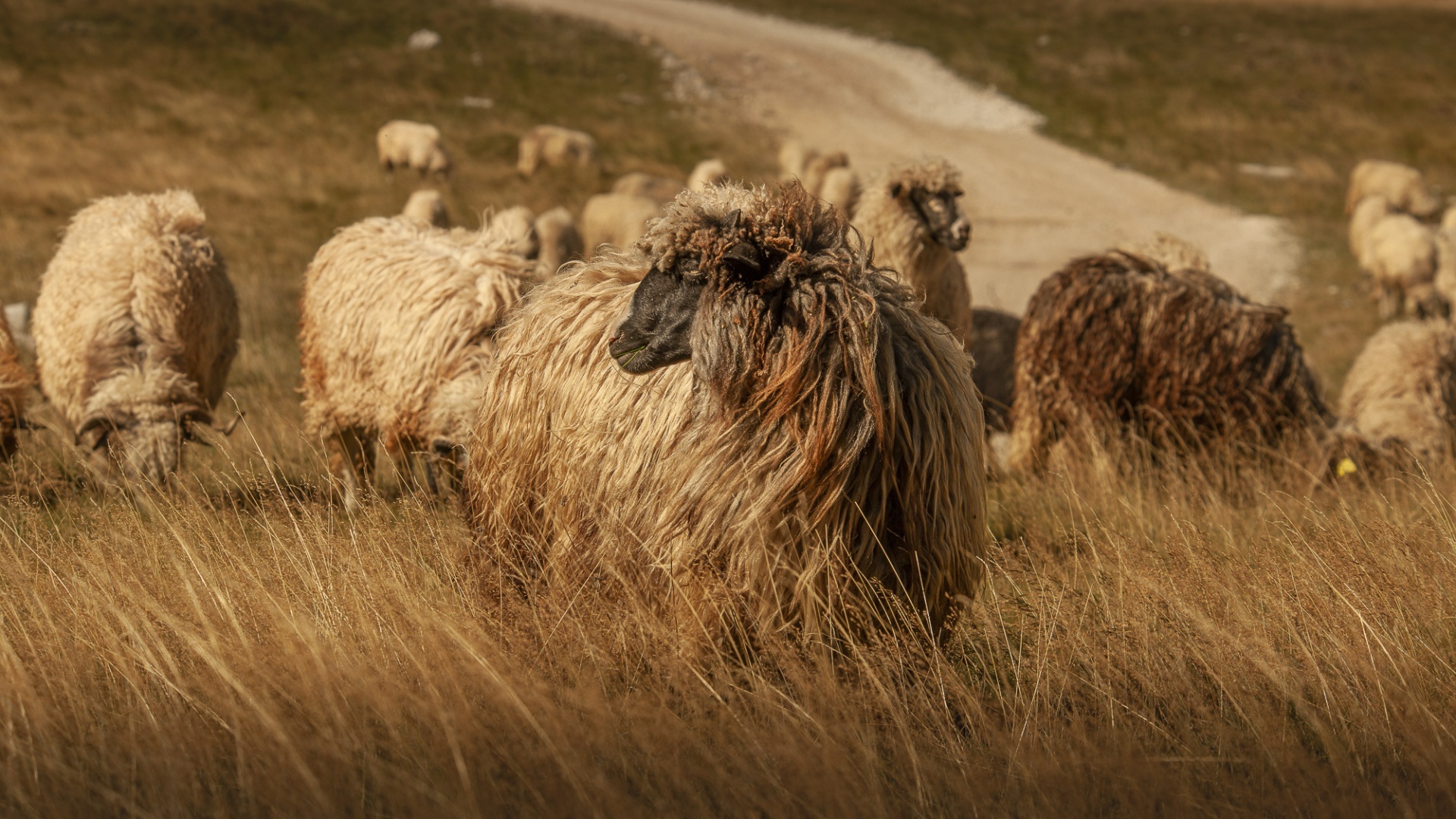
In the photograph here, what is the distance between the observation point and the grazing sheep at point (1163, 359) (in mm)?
7746

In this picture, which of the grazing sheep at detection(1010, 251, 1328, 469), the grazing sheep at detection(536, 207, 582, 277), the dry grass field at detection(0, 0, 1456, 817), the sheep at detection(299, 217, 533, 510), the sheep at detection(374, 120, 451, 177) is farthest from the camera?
the sheep at detection(374, 120, 451, 177)

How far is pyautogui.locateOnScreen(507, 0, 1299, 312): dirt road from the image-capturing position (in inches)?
776

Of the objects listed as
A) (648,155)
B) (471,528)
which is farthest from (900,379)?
(648,155)

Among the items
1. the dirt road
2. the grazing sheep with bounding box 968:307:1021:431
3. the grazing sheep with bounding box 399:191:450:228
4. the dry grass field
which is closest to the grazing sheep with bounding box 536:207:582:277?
the grazing sheep with bounding box 399:191:450:228

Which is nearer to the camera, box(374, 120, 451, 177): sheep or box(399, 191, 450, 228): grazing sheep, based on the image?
box(399, 191, 450, 228): grazing sheep

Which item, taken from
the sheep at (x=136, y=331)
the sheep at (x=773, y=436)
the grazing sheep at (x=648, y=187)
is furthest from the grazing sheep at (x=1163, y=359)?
the grazing sheep at (x=648, y=187)

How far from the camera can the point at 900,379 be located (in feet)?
12.6

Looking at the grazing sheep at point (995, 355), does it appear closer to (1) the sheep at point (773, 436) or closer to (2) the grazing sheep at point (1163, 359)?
(2) the grazing sheep at point (1163, 359)

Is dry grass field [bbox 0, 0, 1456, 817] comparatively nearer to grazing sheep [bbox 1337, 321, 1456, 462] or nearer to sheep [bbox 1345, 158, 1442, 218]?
grazing sheep [bbox 1337, 321, 1456, 462]

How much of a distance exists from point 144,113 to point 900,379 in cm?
2382

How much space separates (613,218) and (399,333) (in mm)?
10970

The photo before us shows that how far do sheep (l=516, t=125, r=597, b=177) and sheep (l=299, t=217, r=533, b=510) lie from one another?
15880mm

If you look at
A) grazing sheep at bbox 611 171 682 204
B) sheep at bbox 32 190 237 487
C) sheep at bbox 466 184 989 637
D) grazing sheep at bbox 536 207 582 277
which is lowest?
grazing sheep at bbox 536 207 582 277

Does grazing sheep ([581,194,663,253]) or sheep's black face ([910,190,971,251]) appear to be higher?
sheep's black face ([910,190,971,251])
